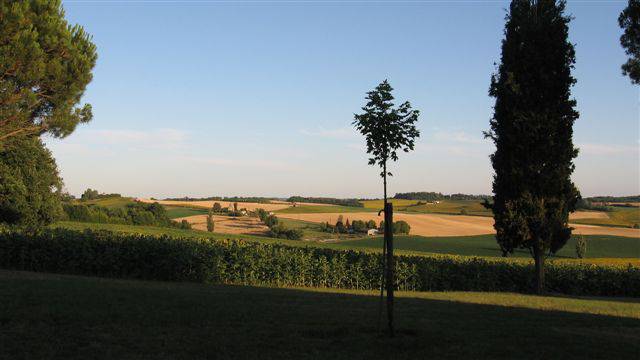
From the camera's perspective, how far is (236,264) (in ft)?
72.7

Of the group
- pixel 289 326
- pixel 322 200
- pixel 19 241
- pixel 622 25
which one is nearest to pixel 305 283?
pixel 19 241

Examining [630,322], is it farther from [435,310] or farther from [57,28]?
[57,28]

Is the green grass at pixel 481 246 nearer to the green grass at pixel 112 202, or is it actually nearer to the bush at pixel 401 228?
the bush at pixel 401 228

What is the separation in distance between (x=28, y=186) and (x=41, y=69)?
24345 millimetres

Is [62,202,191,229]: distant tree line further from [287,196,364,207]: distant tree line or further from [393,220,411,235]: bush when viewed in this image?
[287,196,364,207]: distant tree line

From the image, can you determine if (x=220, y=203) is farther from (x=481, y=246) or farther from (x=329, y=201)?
(x=481, y=246)

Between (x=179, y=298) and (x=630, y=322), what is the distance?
431 inches

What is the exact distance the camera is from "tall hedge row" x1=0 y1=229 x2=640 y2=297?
21.3 metres

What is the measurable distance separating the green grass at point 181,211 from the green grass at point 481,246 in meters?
32.1

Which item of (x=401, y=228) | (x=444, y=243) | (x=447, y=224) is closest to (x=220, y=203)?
(x=401, y=228)

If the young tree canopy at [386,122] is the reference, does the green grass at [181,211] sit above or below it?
below

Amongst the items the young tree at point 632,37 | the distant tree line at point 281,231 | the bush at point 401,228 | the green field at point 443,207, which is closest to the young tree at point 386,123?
the young tree at point 632,37

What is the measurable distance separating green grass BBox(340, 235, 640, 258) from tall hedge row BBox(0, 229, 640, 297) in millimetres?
21786

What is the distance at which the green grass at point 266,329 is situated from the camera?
822 centimetres
